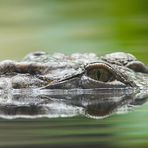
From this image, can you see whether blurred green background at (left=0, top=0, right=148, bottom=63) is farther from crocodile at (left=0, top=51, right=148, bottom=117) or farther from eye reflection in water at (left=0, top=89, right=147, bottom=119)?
eye reflection in water at (left=0, top=89, right=147, bottom=119)

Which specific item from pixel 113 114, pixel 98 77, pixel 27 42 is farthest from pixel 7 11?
pixel 113 114

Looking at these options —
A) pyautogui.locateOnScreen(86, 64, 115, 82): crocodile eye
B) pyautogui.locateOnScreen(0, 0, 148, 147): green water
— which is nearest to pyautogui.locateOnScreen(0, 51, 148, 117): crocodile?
pyautogui.locateOnScreen(86, 64, 115, 82): crocodile eye

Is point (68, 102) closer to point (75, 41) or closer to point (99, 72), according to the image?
point (99, 72)

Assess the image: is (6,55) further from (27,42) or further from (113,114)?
(113,114)

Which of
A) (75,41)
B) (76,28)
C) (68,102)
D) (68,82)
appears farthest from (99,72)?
(76,28)

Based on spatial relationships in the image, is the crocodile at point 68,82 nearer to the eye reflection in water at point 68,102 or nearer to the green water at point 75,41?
the eye reflection in water at point 68,102

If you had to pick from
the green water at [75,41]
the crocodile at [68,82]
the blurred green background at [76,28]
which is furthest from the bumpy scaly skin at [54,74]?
the blurred green background at [76,28]
